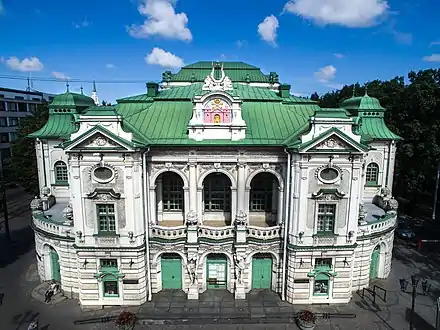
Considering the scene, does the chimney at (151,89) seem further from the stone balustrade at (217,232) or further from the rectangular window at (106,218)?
the stone balustrade at (217,232)

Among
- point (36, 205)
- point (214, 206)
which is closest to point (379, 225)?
point (214, 206)

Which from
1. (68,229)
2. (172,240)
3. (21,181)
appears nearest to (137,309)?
(172,240)

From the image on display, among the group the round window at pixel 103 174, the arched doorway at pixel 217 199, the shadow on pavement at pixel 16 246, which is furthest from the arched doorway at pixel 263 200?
the shadow on pavement at pixel 16 246

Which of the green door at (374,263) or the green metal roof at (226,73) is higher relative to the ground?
the green metal roof at (226,73)

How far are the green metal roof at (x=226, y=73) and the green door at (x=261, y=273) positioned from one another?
815 inches

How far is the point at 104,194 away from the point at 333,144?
55.0ft

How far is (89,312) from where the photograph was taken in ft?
80.7

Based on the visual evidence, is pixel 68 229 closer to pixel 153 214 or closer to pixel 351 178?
pixel 153 214

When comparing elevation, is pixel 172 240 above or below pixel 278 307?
above

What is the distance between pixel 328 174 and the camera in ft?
78.5

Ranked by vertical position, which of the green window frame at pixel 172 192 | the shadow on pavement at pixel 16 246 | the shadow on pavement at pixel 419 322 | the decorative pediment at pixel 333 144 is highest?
the decorative pediment at pixel 333 144

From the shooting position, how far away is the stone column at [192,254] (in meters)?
25.0

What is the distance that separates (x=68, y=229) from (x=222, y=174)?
13.1 metres

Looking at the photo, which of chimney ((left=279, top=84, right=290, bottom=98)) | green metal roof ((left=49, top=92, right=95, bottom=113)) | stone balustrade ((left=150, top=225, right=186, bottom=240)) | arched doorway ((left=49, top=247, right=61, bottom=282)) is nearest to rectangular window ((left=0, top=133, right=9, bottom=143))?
green metal roof ((left=49, top=92, right=95, bottom=113))
